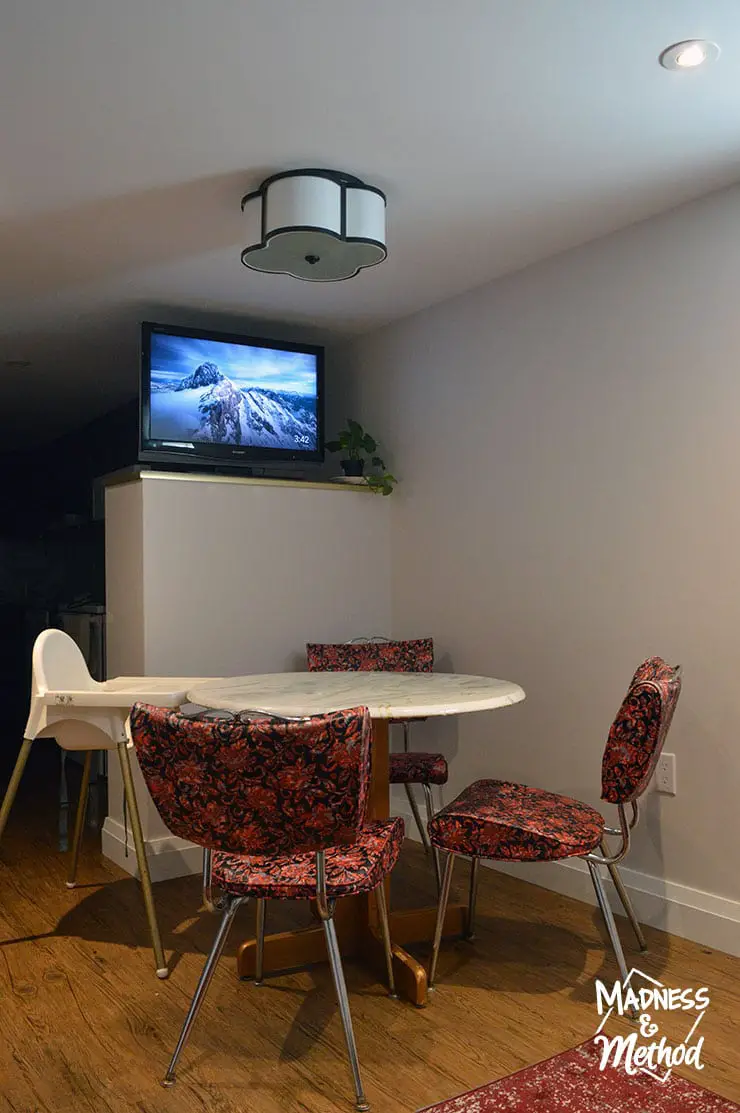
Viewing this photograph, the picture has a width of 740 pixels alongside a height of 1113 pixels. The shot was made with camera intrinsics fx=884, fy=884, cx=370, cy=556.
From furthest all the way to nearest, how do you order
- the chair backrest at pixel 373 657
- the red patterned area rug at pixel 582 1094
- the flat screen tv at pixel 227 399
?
the flat screen tv at pixel 227 399, the chair backrest at pixel 373 657, the red patterned area rug at pixel 582 1094

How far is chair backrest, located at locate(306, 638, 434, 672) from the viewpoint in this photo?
144 inches

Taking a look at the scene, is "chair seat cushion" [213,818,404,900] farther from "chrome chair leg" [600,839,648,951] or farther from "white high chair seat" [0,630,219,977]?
"chrome chair leg" [600,839,648,951]

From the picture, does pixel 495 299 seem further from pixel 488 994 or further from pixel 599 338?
pixel 488 994

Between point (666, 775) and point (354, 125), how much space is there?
223 centimetres

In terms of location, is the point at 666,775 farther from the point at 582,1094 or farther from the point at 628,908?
the point at 582,1094

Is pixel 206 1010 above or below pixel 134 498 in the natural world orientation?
below

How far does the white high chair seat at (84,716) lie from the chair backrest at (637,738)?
4.24 ft

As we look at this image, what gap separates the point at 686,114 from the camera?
7.85ft

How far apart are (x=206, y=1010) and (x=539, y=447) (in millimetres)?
2262

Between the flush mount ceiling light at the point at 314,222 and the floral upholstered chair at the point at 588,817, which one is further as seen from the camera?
the flush mount ceiling light at the point at 314,222

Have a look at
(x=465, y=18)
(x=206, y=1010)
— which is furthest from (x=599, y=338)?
(x=206, y=1010)

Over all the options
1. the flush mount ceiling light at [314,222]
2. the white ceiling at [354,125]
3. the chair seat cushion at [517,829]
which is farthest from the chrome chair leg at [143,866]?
the white ceiling at [354,125]

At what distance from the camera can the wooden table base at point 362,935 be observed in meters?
2.55

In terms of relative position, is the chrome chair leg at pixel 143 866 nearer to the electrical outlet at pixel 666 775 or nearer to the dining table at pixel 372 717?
the dining table at pixel 372 717
